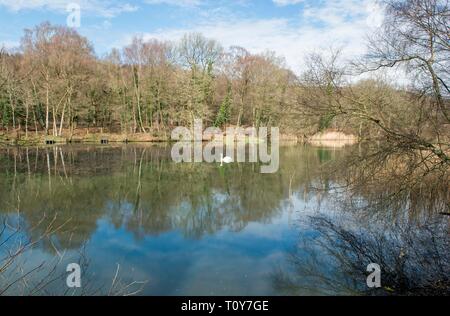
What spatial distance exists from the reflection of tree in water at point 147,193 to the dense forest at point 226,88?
2399 millimetres

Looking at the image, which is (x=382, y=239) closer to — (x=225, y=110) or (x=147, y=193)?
(x=147, y=193)

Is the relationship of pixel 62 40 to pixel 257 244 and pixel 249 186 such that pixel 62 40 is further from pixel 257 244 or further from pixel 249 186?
pixel 257 244

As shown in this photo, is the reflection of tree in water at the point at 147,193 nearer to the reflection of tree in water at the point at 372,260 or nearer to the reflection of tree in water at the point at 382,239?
the reflection of tree in water at the point at 382,239

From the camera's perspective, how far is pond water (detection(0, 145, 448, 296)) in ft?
15.8

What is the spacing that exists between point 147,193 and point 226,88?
2559 centimetres

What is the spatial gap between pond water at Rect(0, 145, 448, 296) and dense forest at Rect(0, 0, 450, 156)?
2.24m

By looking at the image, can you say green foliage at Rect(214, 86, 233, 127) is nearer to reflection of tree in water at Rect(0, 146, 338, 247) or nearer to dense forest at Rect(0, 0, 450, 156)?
dense forest at Rect(0, 0, 450, 156)

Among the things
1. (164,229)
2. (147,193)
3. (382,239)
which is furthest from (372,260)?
(147,193)

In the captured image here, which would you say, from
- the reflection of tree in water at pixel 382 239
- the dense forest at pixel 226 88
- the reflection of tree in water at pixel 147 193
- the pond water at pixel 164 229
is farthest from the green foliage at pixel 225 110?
the reflection of tree in water at pixel 382 239

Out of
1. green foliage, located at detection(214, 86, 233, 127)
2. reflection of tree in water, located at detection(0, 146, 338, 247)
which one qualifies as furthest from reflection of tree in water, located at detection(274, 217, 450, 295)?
green foliage, located at detection(214, 86, 233, 127)

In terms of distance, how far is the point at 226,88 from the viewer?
113 feet

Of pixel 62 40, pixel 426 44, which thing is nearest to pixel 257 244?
pixel 426 44

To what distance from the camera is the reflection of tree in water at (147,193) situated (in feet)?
25.3

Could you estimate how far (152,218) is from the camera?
795 cm
